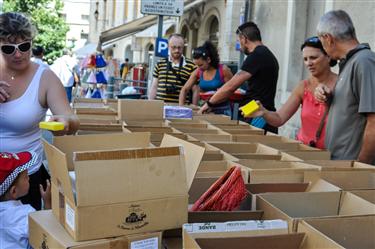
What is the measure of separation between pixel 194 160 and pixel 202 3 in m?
14.0

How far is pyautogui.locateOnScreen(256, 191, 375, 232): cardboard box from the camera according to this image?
193cm

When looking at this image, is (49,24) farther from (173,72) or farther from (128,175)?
(128,175)

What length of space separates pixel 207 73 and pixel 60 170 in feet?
12.6

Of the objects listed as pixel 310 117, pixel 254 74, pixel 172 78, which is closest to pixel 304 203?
pixel 310 117

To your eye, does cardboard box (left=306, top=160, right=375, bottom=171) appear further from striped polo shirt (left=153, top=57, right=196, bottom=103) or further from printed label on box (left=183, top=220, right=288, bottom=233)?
striped polo shirt (left=153, top=57, right=196, bottom=103)

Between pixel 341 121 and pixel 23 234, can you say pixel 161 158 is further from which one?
pixel 341 121

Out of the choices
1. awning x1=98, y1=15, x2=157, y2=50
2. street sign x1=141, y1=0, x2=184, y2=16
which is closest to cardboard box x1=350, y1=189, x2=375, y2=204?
street sign x1=141, y1=0, x2=184, y2=16

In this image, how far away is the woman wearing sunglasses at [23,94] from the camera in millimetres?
2725

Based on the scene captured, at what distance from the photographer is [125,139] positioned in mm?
2279

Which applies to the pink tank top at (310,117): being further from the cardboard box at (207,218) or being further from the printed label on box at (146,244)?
the printed label on box at (146,244)

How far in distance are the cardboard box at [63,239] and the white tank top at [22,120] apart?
3.30ft

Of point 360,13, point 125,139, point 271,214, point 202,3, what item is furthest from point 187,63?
point 202,3

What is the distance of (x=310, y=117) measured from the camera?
3490mm

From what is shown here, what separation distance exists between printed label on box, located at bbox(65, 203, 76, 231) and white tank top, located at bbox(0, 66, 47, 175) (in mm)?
1229
